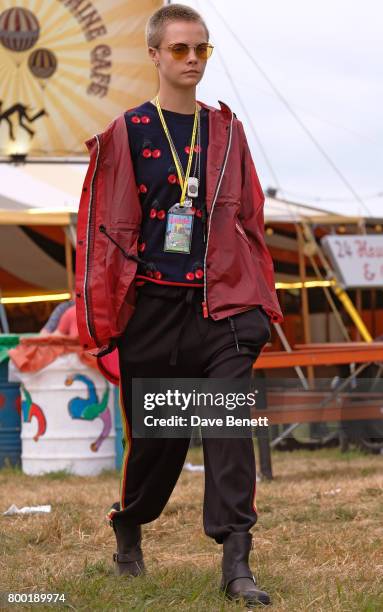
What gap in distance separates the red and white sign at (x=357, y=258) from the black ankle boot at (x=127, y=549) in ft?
28.3

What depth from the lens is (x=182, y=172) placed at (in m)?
3.88

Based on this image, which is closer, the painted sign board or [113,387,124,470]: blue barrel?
[113,387,124,470]: blue barrel

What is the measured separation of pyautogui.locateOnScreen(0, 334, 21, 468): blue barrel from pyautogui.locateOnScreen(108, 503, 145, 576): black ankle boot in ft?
17.2

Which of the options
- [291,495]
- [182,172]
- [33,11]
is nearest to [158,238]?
[182,172]

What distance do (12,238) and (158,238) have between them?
9561 millimetres

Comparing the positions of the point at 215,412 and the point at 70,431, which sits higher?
the point at 215,412

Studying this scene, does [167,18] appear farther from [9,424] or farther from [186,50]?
[9,424]

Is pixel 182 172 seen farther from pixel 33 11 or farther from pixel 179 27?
pixel 33 11

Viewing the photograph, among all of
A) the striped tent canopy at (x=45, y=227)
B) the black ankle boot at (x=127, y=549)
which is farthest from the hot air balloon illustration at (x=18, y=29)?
the black ankle boot at (x=127, y=549)

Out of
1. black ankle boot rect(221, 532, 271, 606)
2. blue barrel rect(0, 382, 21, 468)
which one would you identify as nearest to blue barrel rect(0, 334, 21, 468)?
blue barrel rect(0, 382, 21, 468)

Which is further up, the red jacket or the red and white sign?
the red jacket

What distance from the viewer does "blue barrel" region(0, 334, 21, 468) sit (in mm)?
9375

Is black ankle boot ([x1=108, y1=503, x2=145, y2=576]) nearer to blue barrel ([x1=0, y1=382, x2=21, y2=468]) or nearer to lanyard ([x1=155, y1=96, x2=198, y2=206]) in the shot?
lanyard ([x1=155, y1=96, x2=198, y2=206])

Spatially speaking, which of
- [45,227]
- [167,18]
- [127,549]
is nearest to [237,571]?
[127,549]
